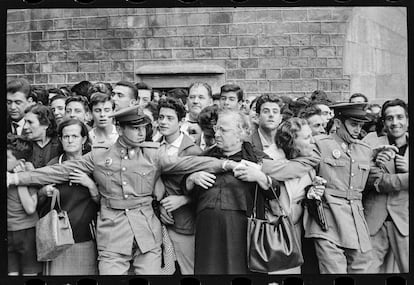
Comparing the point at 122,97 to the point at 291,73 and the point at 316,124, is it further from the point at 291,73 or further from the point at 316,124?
the point at 316,124

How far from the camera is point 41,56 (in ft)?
23.6

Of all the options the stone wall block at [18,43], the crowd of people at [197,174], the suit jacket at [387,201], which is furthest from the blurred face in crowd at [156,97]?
the suit jacket at [387,201]

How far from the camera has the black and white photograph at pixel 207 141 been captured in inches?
267

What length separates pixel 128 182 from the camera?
6770mm

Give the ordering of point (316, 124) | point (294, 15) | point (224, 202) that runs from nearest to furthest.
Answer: point (224, 202) < point (316, 124) < point (294, 15)

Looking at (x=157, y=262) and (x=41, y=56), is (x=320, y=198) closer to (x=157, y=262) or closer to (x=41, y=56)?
(x=157, y=262)

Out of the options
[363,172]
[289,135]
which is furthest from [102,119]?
[363,172]

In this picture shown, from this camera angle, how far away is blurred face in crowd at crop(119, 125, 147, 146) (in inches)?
267

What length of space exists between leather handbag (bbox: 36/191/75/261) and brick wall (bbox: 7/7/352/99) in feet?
3.89

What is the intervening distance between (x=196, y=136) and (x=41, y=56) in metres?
1.61

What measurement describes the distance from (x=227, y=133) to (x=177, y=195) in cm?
70

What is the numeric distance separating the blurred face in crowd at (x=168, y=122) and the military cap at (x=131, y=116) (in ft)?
0.48

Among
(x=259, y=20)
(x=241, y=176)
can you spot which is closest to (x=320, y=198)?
(x=241, y=176)

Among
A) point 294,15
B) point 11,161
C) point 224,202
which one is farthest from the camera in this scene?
point 294,15
